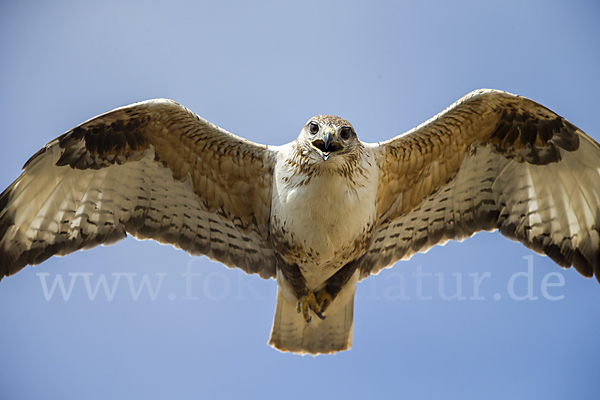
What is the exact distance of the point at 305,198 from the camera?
6.77m

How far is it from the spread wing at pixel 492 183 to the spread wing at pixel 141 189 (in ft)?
5.24

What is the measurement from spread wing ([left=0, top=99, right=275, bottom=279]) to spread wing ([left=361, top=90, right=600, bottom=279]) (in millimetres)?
1598

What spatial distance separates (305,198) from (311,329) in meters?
2.10

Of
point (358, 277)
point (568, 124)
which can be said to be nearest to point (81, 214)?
point (358, 277)

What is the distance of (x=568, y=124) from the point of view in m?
7.56

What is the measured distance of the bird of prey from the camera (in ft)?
23.8

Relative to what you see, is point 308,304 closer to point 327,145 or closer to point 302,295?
point 302,295

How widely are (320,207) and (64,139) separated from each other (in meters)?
3.00

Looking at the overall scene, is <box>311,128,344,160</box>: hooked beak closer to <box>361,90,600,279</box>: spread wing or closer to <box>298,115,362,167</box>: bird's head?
<box>298,115,362,167</box>: bird's head

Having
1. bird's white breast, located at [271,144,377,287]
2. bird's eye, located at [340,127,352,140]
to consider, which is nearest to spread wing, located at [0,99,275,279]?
bird's white breast, located at [271,144,377,287]

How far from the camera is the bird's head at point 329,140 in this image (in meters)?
6.45

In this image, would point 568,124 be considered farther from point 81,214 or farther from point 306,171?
point 81,214

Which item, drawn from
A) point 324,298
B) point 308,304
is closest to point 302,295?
point 308,304

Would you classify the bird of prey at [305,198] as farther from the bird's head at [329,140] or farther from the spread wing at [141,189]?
the bird's head at [329,140]
